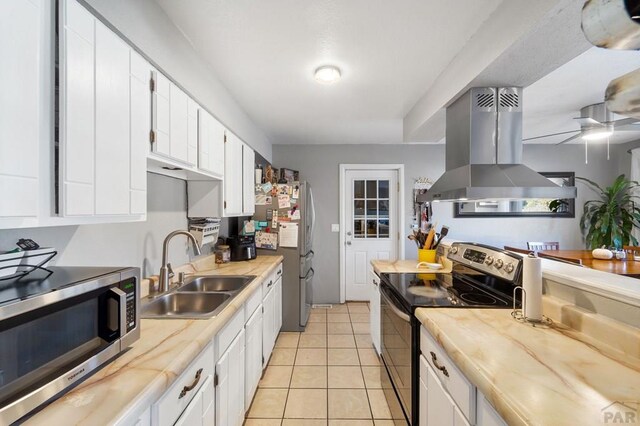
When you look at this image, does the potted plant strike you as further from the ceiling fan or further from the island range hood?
the island range hood

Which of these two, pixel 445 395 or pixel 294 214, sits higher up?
pixel 294 214

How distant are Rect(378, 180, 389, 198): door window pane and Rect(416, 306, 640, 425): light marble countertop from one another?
3.03 meters

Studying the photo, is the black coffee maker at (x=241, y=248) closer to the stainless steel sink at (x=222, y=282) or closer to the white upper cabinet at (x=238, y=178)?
the white upper cabinet at (x=238, y=178)

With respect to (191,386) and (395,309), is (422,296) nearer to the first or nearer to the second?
(395,309)

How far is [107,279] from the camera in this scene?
0.87 m

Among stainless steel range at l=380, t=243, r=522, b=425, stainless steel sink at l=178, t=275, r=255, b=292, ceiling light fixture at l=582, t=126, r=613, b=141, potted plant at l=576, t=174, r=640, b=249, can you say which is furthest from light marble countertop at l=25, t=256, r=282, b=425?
potted plant at l=576, t=174, r=640, b=249

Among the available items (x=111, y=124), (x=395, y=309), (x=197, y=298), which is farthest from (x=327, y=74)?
(x=197, y=298)

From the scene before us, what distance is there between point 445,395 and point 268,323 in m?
1.68

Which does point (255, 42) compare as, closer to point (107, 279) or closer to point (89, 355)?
point (107, 279)

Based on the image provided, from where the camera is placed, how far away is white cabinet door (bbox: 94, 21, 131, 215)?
0.98m

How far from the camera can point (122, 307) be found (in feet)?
2.98

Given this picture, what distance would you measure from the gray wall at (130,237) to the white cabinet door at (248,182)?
61 cm

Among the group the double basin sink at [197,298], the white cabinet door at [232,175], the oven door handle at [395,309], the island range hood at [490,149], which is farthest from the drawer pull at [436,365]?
the white cabinet door at [232,175]

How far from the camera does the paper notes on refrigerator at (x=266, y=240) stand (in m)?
3.14
